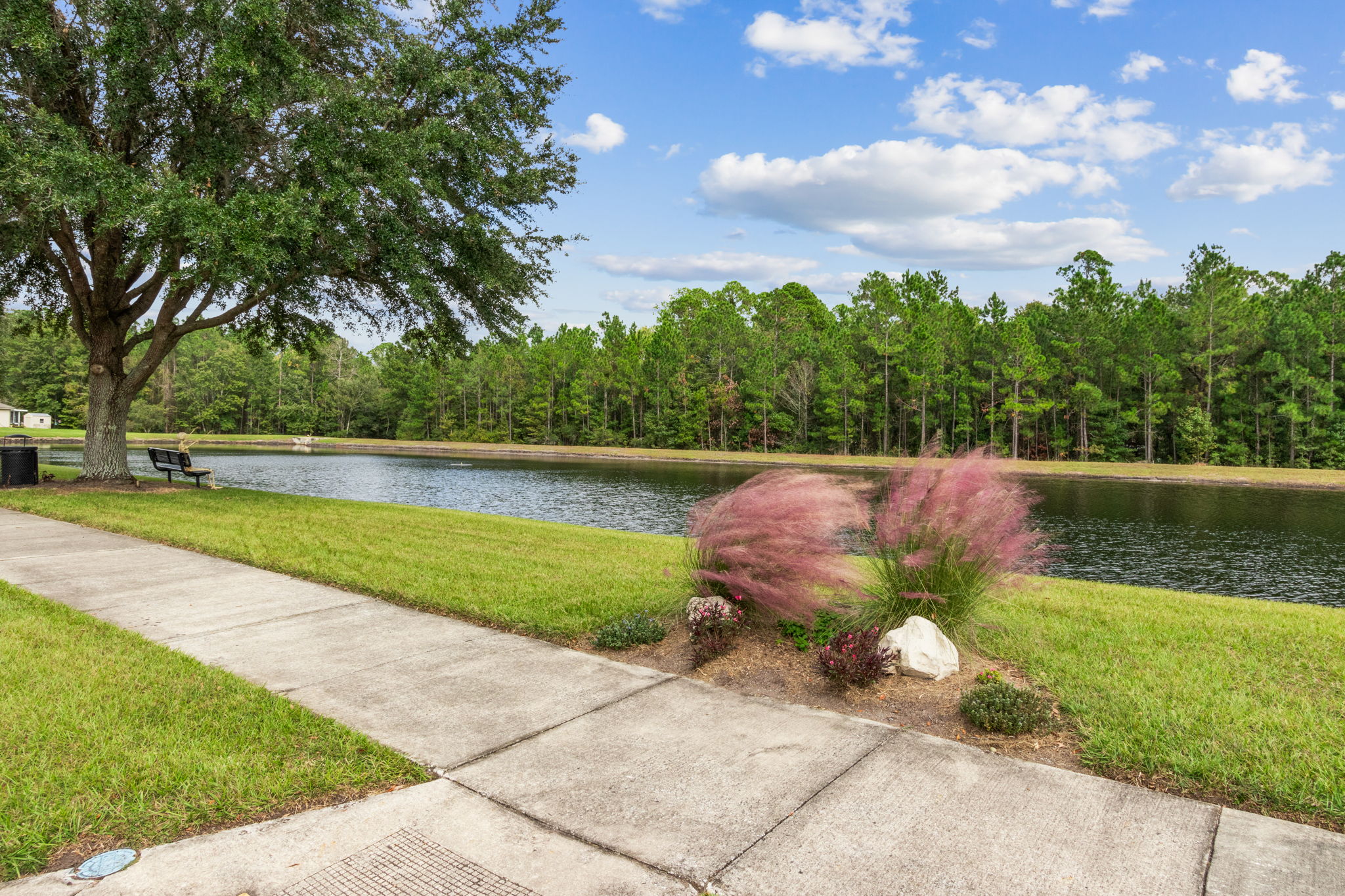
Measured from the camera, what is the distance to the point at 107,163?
11.2m

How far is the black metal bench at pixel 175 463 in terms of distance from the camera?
680 inches

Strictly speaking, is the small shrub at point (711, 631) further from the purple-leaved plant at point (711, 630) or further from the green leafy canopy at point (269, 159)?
the green leafy canopy at point (269, 159)

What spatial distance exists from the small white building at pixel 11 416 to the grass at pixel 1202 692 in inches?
3646

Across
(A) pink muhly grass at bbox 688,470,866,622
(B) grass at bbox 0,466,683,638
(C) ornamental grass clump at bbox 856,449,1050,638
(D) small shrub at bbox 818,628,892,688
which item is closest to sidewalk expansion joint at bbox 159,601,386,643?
(B) grass at bbox 0,466,683,638

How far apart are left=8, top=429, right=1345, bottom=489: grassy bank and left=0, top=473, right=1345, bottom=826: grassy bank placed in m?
11.6

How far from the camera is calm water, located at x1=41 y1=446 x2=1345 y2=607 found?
565 inches

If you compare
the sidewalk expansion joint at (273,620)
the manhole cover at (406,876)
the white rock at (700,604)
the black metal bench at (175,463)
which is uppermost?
the black metal bench at (175,463)

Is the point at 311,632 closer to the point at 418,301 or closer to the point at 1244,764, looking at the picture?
the point at 1244,764

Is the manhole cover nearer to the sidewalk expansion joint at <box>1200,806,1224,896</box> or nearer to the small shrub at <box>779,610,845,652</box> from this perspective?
the sidewalk expansion joint at <box>1200,806,1224,896</box>

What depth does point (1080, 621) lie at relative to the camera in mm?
6594

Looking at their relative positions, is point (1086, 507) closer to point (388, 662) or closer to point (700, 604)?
point (700, 604)

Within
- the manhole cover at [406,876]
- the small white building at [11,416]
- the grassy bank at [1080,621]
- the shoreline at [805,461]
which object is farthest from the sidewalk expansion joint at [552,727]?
the small white building at [11,416]

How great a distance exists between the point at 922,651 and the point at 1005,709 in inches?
30.2

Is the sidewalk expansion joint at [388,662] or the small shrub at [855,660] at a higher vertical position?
the small shrub at [855,660]
